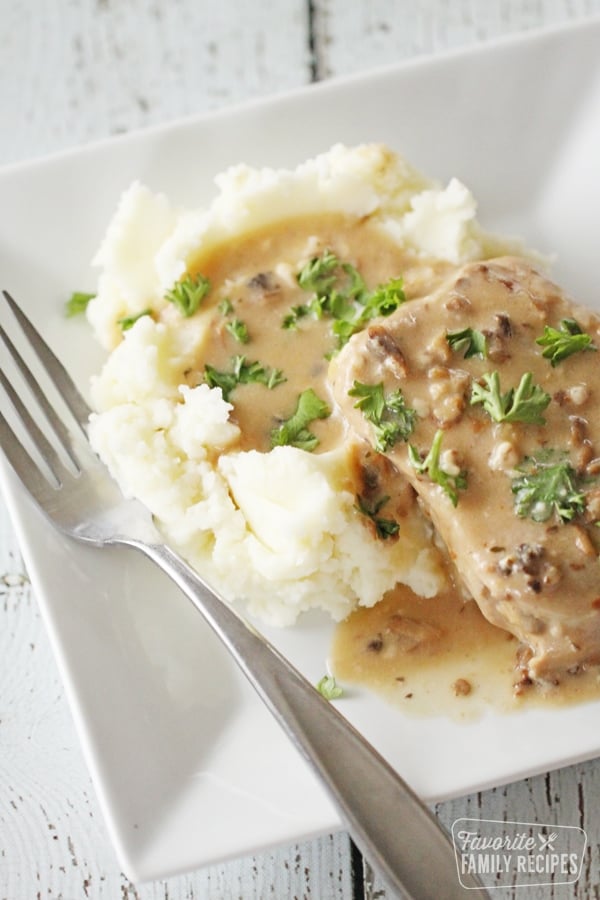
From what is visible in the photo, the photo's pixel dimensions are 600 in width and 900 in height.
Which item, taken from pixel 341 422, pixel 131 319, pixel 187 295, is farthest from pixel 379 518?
pixel 131 319

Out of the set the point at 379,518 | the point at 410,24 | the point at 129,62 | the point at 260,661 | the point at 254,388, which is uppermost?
the point at 410,24

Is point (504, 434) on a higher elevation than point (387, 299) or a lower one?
lower

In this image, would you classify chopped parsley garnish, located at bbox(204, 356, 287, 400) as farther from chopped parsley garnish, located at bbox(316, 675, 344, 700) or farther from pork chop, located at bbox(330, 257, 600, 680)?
chopped parsley garnish, located at bbox(316, 675, 344, 700)

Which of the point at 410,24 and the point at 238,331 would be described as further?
the point at 410,24

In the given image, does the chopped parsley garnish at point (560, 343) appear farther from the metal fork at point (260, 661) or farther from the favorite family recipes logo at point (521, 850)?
the favorite family recipes logo at point (521, 850)

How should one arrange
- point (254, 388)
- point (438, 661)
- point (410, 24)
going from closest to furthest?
point (438, 661)
point (254, 388)
point (410, 24)

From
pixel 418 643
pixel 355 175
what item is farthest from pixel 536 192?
pixel 418 643

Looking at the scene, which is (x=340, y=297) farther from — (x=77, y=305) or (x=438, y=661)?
(x=438, y=661)

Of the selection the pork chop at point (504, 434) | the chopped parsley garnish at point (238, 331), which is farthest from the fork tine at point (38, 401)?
the pork chop at point (504, 434)

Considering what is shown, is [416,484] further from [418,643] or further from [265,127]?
[265,127]

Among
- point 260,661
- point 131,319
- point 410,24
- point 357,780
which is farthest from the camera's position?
point 410,24
